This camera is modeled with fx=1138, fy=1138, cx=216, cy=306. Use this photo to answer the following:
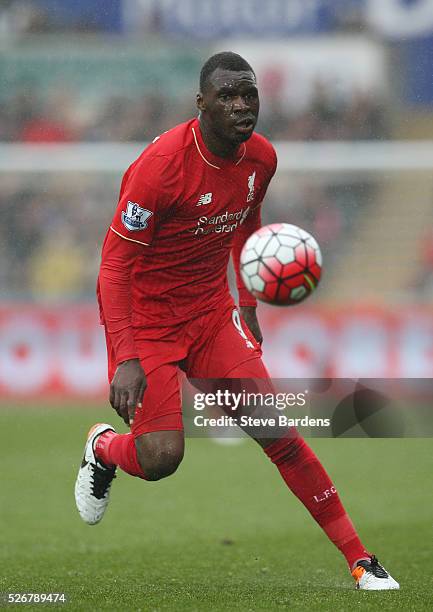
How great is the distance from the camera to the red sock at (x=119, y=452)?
5.39 metres

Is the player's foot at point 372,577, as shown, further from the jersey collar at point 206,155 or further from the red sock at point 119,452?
the jersey collar at point 206,155

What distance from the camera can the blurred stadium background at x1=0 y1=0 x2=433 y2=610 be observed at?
953 centimetres

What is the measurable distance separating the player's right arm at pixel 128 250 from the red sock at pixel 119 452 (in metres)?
0.55

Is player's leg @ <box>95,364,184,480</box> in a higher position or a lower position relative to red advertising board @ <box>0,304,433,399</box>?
higher

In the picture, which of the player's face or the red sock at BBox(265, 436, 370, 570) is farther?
the red sock at BBox(265, 436, 370, 570)

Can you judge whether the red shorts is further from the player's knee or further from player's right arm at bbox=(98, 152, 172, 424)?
player's right arm at bbox=(98, 152, 172, 424)

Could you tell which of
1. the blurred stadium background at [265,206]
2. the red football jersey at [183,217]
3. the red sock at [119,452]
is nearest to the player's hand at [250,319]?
the red football jersey at [183,217]

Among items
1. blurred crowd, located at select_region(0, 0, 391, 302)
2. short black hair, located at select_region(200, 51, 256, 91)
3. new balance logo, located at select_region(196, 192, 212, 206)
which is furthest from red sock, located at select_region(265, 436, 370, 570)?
blurred crowd, located at select_region(0, 0, 391, 302)

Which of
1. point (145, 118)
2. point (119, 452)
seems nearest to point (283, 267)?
point (119, 452)

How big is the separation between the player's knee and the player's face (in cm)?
140

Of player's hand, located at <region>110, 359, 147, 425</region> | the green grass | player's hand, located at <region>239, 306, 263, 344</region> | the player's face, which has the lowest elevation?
the green grass

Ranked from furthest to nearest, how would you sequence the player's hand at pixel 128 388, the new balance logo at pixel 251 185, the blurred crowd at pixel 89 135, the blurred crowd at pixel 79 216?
the blurred crowd at pixel 89 135 → the blurred crowd at pixel 79 216 → the new balance logo at pixel 251 185 → the player's hand at pixel 128 388

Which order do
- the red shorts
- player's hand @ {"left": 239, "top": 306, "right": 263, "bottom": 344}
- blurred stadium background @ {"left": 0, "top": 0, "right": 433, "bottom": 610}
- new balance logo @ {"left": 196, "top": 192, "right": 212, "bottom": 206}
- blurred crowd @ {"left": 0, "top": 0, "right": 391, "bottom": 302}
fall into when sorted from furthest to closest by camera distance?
blurred crowd @ {"left": 0, "top": 0, "right": 391, "bottom": 302} → blurred stadium background @ {"left": 0, "top": 0, "right": 433, "bottom": 610} → player's hand @ {"left": 239, "top": 306, "right": 263, "bottom": 344} → the red shorts → new balance logo @ {"left": 196, "top": 192, "right": 212, "bottom": 206}

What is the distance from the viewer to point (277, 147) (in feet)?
50.0
